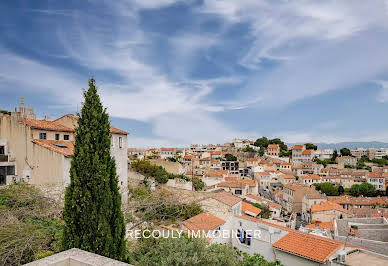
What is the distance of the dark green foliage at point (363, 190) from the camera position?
2409 inches

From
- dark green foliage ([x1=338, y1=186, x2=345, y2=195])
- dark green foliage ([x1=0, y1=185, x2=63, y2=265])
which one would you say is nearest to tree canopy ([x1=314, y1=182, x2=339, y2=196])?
dark green foliage ([x1=338, y1=186, x2=345, y2=195])

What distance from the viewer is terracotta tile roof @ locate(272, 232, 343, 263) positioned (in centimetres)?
1020

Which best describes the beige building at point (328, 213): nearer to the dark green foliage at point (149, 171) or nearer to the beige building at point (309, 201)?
the beige building at point (309, 201)

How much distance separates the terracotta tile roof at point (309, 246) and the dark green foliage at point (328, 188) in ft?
182

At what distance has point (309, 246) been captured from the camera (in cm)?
1081

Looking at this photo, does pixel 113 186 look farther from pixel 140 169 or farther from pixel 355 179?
pixel 355 179

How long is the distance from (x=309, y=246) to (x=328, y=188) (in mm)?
56639

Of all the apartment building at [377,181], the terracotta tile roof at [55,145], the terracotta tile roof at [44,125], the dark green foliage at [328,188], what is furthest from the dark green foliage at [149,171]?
the apartment building at [377,181]

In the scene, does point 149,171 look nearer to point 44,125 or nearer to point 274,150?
point 44,125

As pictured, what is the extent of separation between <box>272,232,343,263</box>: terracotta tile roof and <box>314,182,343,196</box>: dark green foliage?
55.5m

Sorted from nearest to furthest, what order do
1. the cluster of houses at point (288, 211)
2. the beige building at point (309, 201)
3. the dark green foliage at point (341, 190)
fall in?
the cluster of houses at point (288, 211), the beige building at point (309, 201), the dark green foliage at point (341, 190)

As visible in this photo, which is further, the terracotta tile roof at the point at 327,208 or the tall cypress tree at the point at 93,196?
the terracotta tile roof at the point at 327,208

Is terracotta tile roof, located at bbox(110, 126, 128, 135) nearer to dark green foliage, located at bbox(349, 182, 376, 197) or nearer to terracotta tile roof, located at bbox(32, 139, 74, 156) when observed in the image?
terracotta tile roof, located at bbox(32, 139, 74, 156)

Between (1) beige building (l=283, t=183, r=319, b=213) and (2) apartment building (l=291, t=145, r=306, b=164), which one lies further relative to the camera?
(2) apartment building (l=291, t=145, r=306, b=164)
